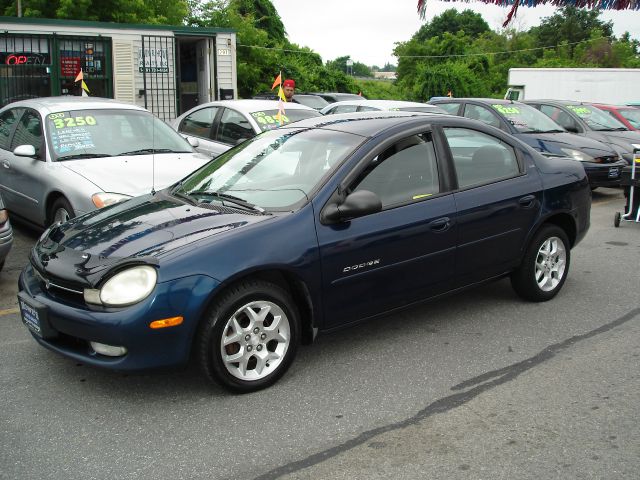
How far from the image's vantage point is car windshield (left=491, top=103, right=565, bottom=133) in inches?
468

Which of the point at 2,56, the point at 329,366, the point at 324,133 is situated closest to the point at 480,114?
the point at 324,133

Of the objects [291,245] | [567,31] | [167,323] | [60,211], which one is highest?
[567,31]

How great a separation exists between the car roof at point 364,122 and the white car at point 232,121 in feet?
13.7

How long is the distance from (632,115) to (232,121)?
9.87 metres

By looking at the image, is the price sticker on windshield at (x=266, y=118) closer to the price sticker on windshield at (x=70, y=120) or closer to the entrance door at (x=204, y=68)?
the price sticker on windshield at (x=70, y=120)

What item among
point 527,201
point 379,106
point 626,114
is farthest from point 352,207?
point 626,114

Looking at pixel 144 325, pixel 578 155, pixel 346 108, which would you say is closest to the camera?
pixel 144 325

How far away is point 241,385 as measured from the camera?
13.1ft

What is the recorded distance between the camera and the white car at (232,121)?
9711mm

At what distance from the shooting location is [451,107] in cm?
1270

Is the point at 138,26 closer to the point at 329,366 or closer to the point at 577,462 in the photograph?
the point at 329,366

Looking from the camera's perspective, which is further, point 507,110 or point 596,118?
point 596,118

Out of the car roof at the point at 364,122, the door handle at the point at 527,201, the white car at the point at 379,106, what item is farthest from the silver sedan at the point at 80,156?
the white car at the point at 379,106

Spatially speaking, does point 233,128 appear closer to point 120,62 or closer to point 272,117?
point 272,117
